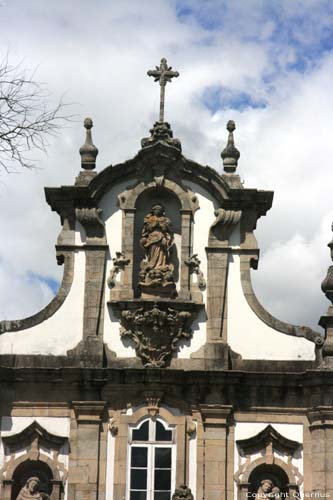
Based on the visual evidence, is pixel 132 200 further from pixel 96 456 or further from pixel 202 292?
pixel 96 456

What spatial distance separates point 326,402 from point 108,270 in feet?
A: 15.2

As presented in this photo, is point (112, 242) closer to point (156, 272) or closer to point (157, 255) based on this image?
point (157, 255)

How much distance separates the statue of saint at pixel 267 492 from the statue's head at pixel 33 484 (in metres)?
3.81

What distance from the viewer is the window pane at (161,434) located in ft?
76.2

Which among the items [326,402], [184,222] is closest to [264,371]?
[326,402]

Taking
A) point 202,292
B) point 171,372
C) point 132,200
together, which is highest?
point 132,200

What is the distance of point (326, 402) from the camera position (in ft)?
75.5

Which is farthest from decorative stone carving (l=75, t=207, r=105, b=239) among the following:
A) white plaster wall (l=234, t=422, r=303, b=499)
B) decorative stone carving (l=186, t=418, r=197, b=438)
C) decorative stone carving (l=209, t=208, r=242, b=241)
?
white plaster wall (l=234, t=422, r=303, b=499)

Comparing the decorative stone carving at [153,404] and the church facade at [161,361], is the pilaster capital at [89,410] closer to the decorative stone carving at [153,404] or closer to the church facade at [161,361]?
the church facade at [161,361]

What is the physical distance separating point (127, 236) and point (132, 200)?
0.71m

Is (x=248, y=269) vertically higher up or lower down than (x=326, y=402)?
higher up

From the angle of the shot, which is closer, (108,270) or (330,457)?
(330,457)

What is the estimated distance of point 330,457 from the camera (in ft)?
74.5

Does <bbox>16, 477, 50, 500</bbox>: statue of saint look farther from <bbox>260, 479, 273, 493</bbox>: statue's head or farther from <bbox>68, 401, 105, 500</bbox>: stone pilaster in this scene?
<bbox>260, 479, 273, 493</bbox>: statue's head
